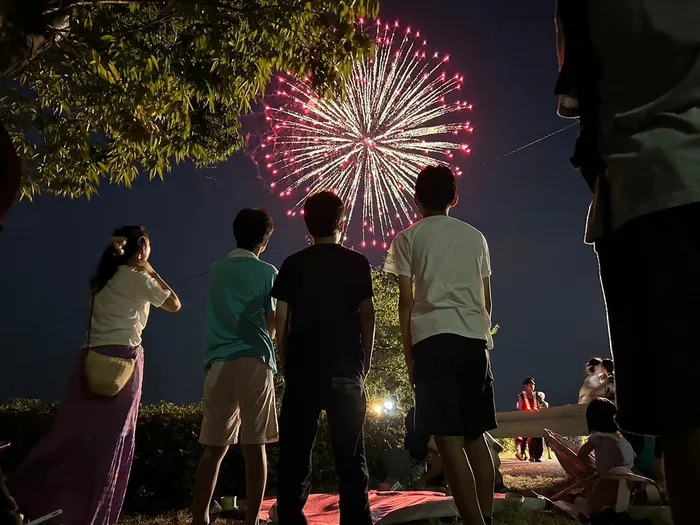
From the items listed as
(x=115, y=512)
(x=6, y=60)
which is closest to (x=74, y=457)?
(x=115, y=512)

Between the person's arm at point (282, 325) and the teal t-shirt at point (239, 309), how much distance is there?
452mm

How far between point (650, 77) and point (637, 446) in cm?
428

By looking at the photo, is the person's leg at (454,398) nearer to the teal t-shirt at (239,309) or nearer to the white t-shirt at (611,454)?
the teal t-shirt at (239,309)

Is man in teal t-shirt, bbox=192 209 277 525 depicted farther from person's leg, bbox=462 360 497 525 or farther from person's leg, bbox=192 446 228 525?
person's leg, bbox=462 360 497 525

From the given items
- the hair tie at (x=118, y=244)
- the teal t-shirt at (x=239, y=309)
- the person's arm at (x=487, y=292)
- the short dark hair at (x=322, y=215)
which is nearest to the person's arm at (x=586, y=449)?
the person's arm at (x=487, y=292)

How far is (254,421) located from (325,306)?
39.9 inches

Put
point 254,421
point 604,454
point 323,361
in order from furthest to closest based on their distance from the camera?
point 604,454
point 254,421
point 323,361

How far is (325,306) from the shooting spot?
3.28 m

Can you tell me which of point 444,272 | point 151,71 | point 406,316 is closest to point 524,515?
point 406,316

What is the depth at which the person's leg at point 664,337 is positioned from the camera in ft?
3.21

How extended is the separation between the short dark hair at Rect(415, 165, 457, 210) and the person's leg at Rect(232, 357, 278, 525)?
160 cm

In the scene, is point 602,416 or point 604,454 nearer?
point 604,454

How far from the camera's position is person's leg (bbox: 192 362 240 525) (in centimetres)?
366

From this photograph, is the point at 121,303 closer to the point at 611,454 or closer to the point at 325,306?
the point at 325,306
